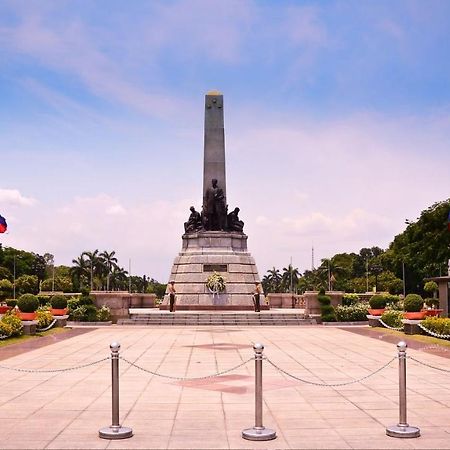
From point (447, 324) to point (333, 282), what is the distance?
3285 inches

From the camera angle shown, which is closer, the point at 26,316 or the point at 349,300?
the point at 26,316

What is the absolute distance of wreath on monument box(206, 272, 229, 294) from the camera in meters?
44.7

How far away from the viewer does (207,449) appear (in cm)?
864

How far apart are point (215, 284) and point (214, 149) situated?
34.0 feet

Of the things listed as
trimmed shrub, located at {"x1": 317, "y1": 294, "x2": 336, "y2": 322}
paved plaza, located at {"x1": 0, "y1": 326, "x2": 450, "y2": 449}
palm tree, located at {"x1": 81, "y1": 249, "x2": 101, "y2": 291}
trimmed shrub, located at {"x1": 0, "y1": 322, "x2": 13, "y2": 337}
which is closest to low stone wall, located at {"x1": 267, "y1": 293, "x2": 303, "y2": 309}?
trimmed shrub, located at {"x1": 317, "y1": 294, "x2": 336, "y2": 322}

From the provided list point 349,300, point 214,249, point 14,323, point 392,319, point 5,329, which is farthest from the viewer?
point 214,249

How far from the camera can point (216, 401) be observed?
12.0m

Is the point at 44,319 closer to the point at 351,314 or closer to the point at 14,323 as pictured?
the point at 14,323

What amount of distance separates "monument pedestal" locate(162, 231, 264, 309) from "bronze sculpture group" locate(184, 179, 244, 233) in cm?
60

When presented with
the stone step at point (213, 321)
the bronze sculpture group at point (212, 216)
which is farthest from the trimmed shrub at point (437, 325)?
the bronze sculpture group at point (212, 216)

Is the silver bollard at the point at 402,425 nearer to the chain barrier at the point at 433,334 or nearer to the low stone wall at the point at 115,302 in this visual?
the chain barrier at the point at 433,334

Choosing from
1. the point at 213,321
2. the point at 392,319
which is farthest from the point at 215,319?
the point at 392,319

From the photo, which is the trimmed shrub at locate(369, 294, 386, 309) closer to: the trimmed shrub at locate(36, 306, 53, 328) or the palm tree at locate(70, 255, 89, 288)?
the trimmed shrub at locate(36, 306, 53, 328)

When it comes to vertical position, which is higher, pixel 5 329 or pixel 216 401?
pixel 5 329
